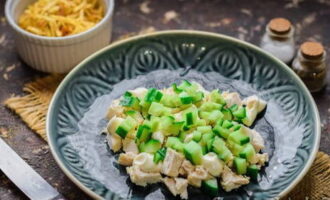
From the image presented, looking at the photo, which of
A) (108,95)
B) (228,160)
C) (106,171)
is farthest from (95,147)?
(228,160)

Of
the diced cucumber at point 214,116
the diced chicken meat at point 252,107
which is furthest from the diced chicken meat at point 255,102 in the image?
the diced cucumber at point 214,116

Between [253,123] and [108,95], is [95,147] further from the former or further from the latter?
[253,123]

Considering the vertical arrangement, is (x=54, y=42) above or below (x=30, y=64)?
above

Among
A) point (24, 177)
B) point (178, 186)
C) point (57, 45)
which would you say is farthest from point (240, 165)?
point (57, 45)

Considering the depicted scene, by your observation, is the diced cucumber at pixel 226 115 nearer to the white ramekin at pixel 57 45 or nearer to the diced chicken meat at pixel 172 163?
the diced chicken meat at pixel 172 163

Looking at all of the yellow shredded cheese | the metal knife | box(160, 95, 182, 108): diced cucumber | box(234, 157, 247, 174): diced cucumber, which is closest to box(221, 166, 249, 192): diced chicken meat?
box(234, 157, 247, 174): diced cucumber

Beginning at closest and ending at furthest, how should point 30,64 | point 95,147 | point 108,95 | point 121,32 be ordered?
1. point 95,147
2. point 108,95
3. point 30,64
4. point 121,32
